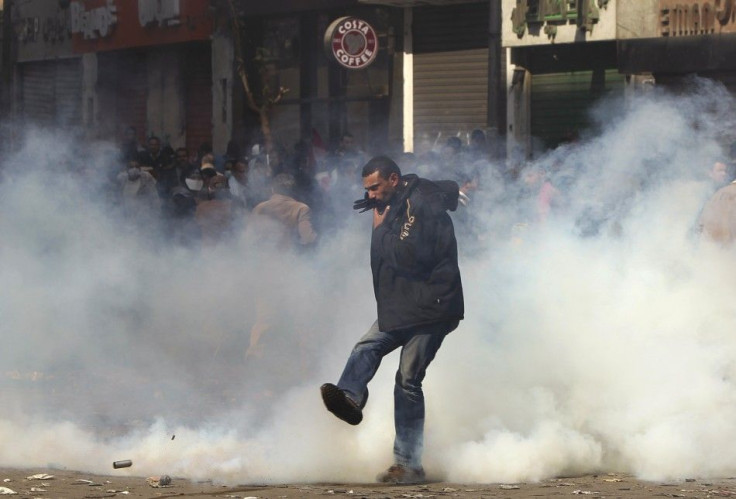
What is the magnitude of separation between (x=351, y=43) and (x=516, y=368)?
13559mm

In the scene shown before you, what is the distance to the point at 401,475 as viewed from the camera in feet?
24.6

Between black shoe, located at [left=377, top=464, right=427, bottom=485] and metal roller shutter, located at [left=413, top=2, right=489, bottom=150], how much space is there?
14.4 metres

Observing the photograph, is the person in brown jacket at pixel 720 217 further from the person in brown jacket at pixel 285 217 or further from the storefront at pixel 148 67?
the storefront at pixel 148 67

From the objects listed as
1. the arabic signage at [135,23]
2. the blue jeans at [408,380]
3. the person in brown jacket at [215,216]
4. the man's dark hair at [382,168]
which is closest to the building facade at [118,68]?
the arabic signage at [135,23]

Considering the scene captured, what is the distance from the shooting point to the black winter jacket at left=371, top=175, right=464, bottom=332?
7512mm

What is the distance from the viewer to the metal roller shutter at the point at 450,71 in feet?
72.1

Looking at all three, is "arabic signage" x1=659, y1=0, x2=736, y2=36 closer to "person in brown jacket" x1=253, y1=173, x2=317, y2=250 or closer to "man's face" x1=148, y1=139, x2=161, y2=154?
"man's face" x1=148, y1=139, x2=161, y2=154

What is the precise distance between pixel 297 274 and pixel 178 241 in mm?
1619

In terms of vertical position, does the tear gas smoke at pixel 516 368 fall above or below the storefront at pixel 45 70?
below

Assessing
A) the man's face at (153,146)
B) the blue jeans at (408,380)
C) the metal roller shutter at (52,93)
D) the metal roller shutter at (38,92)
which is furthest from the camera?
the metal roller shutter at (38,92)

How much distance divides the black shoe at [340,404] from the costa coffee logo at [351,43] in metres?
14.4

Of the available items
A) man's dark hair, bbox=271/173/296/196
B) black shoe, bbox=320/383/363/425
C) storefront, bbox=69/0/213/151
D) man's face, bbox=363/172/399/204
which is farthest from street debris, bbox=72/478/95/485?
storefront, bbox=69/0/213/151

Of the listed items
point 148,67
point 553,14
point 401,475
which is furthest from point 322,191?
point 148,67

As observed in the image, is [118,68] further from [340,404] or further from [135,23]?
[340,404]
